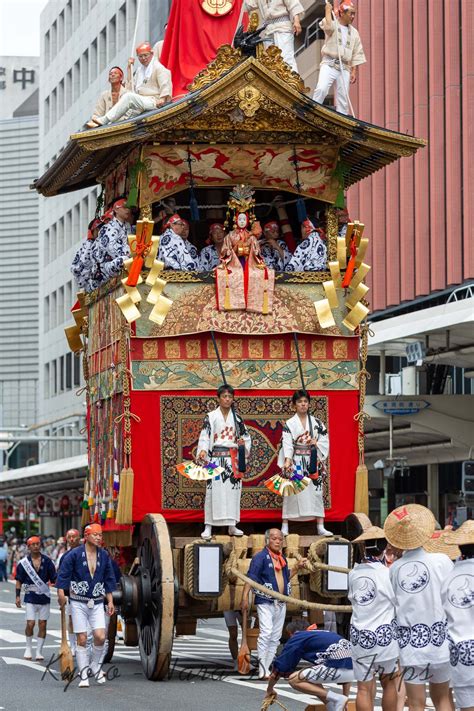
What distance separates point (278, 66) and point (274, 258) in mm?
2475

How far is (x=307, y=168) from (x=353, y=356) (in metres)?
2.19

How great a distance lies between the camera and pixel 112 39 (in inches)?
2589

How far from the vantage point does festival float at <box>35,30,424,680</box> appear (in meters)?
17.0

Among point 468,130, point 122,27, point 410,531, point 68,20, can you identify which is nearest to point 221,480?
point 410,531

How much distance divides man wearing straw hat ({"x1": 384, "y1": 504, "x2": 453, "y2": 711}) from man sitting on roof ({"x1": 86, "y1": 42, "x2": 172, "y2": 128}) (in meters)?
8.06

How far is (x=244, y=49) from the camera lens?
17.3m

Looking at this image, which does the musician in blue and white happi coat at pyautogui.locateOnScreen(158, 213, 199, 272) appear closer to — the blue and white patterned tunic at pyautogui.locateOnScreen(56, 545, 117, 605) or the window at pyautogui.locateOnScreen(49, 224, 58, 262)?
the blue and white patterned tunic at pyautogui.locateOnScreen(56, 545, 117, 605)

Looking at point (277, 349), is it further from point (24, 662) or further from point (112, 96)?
point (24, 662)

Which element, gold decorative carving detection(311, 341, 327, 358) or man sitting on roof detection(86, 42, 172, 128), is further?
man sitting on roof detection(86, 42, 172, 128)

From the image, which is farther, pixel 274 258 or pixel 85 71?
pixel 85 71

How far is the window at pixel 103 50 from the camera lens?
220 ft

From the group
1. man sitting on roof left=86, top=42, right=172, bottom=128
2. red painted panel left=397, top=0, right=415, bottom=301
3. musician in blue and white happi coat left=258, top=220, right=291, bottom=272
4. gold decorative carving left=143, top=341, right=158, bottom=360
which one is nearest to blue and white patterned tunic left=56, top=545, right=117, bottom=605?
gold decorative carving left=143, top=341, right=158, bottom=360

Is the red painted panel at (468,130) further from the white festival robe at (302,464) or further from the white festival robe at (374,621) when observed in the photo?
the white festival robe at (374,621)

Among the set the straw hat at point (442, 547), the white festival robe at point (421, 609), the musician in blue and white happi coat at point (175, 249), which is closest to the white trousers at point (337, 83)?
the musician in blue and white happi coat at point (175, 249)
